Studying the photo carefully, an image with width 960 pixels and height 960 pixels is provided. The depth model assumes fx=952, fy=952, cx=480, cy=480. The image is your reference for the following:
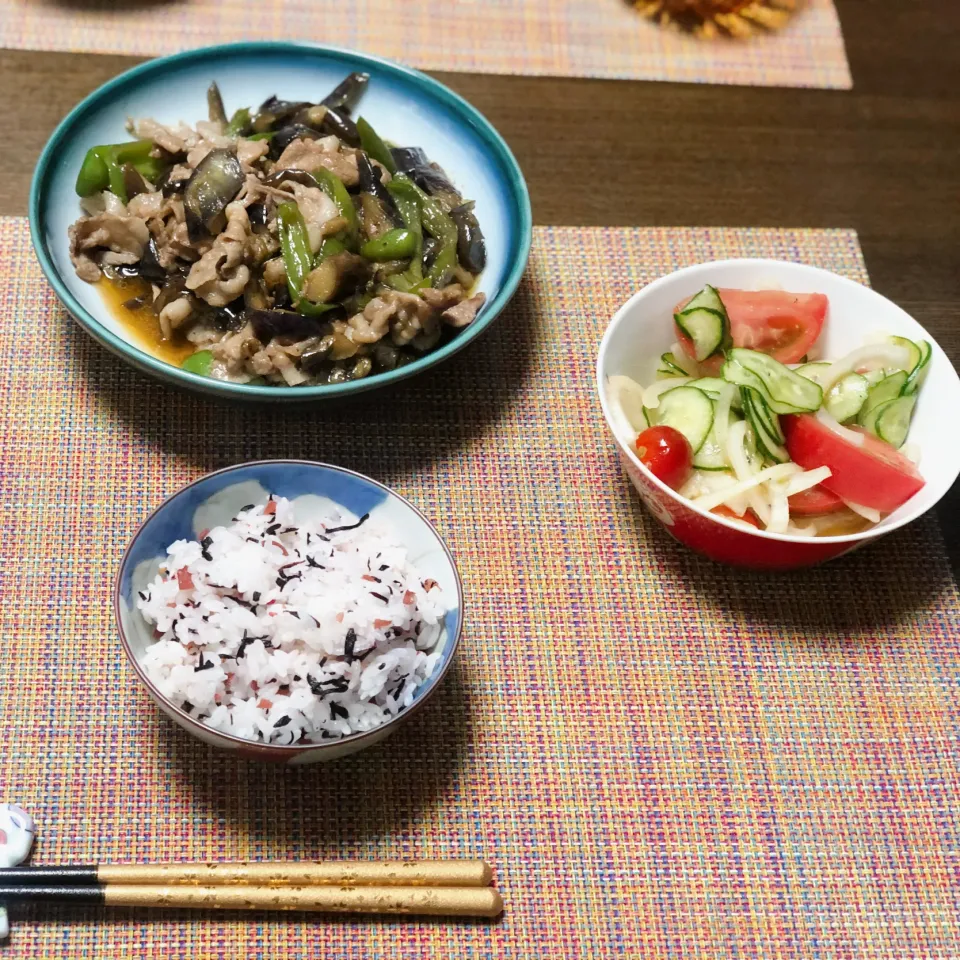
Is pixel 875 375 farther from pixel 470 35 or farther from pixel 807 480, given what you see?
pixel 470 35

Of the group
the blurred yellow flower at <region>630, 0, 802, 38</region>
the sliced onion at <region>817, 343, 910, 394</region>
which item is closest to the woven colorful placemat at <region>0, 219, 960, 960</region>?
the sliced onion at <region>817, 343, 910, 394</region>

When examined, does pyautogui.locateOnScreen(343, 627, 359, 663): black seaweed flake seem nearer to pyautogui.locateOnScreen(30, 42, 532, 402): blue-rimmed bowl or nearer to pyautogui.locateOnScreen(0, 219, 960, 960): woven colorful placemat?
pyautogui.locateOnScreen(0, 219, 960, 960): woven colorful placemat

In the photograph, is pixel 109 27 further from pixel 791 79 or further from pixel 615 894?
pixel 615 894

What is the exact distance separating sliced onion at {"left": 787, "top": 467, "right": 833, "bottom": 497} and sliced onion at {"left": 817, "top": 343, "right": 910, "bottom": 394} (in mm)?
213

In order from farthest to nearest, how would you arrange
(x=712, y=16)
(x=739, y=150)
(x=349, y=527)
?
(x=712, y=16) < (x=739, y=150) < (x=349, y=527)

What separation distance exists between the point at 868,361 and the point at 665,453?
0.51m

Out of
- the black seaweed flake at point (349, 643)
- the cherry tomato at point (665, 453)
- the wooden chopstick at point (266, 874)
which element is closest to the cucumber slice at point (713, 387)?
the cherry tomato at point (665, 453)

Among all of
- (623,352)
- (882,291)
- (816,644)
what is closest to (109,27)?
(623,352)

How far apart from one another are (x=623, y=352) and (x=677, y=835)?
0.88m

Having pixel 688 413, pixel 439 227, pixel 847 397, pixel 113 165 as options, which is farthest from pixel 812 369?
pixel 113 165

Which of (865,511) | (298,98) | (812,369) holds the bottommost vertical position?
(865,511)

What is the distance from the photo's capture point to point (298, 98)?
2225 millimetres

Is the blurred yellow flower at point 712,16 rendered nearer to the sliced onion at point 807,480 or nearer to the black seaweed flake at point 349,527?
the sliced onion at point 807,480

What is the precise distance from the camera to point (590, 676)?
1710mm
